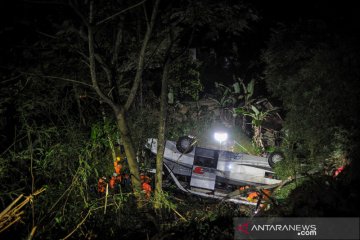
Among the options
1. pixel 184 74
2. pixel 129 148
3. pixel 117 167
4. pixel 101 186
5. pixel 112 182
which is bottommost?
pixel 101 186

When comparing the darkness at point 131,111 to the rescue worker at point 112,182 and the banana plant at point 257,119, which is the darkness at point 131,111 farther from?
the banana plant at point 257,119

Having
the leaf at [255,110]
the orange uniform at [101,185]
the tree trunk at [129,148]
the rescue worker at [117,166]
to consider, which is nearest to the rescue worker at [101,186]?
the orange uniform at [101,185]

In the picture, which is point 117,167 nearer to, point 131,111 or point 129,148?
point 129,148

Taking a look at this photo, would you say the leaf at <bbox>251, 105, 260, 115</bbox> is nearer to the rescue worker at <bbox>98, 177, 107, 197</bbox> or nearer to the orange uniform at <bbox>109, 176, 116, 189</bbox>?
the orange uniform at <bbox>109, 176, 116, 189</bbox>

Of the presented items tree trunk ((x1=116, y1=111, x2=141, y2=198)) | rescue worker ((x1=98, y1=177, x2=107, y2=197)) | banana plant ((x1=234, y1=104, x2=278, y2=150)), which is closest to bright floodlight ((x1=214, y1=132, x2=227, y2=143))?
banana plant ((x1=234, y1=104, x2=278, y2=150))

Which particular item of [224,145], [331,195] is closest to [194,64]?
[224,145]

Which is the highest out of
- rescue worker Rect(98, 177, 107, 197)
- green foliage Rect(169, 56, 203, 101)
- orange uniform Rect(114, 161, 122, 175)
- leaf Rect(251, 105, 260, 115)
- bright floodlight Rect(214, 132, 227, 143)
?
leaf Rect(251, 105, 260, 115)

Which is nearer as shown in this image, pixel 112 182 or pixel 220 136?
pixel 112 182

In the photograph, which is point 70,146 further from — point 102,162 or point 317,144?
point 317,144

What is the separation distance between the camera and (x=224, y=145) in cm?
1016

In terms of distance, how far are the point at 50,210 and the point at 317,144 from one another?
7309 mm

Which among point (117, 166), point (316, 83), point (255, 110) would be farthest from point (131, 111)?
point (316, 83)

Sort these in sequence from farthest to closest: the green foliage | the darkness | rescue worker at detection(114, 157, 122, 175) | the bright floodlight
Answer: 1. the bright floodlight
2. the green foliage
3. rescue worker at detection(114, 157, 122, 175)
4. the darkness

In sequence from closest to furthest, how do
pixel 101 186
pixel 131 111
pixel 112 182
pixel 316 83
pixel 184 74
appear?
pixel 101 186, pixel 112 182, pixel 184 74, pixel 316 83, pixel 131 111
